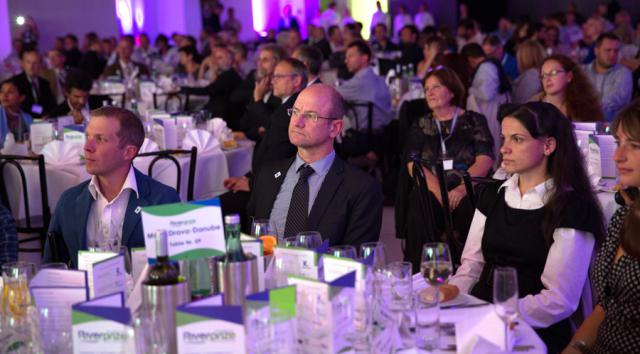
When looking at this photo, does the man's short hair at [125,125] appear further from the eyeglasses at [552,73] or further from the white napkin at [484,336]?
the eyeglasses at [552,73]

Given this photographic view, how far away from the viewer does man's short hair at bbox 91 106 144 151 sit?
353 centimetres

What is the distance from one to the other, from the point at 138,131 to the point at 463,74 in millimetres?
4408

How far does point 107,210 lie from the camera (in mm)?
3498

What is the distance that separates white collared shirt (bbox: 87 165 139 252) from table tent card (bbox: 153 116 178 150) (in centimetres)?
264

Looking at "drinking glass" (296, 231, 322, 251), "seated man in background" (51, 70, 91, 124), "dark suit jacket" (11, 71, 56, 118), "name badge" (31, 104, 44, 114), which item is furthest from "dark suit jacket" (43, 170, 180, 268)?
"dark suit jacket" (11, 71, 56, 118)

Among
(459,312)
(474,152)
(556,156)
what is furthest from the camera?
(474,152)

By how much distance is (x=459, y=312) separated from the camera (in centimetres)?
257

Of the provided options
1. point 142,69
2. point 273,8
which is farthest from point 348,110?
point 273,8

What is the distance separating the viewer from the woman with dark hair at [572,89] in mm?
5848

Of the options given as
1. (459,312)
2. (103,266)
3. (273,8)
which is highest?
(273,8)

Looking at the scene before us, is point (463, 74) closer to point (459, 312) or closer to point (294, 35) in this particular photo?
point (459, 312)

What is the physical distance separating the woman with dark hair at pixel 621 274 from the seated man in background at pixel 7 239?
206cm

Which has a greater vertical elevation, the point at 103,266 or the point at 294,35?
the point at 294,35

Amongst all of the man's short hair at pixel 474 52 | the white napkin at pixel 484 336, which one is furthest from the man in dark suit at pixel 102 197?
the man's short hair at pixel 474 52
